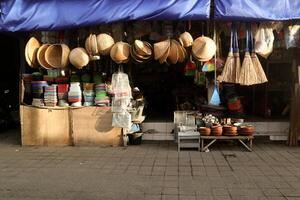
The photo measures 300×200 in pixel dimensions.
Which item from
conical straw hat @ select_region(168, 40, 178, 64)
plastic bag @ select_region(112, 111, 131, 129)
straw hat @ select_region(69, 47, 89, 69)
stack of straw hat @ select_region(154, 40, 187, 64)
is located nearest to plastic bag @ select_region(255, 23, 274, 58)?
stack of straw hat @ select_region(154, 40, 187, 64)

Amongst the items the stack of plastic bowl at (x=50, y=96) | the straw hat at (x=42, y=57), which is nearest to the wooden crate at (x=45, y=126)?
the stack of plastic bowl at (x=50, y=96)

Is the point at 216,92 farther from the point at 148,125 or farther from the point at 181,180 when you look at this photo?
the point at 181,180

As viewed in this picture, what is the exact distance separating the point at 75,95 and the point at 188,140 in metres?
2.68

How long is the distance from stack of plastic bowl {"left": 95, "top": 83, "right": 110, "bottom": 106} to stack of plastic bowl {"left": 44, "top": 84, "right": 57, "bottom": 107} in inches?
37.6

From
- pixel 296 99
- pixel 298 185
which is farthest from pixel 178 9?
pixel 298 185

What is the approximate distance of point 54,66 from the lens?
30.1 ft

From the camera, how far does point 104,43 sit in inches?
347

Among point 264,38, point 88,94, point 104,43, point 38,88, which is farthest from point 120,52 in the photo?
point 264,38

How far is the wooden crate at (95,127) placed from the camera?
912 centimetres

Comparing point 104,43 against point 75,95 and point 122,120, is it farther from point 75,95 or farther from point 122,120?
point 122,120

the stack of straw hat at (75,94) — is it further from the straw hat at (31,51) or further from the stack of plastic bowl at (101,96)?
the straw hat at (31,51)

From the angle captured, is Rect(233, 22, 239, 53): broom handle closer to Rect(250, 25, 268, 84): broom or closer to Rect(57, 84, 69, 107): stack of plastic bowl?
Rect(250, 25, 268, 84): broom

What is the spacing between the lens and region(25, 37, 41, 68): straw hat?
9.09m

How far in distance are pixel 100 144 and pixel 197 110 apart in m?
2.43
